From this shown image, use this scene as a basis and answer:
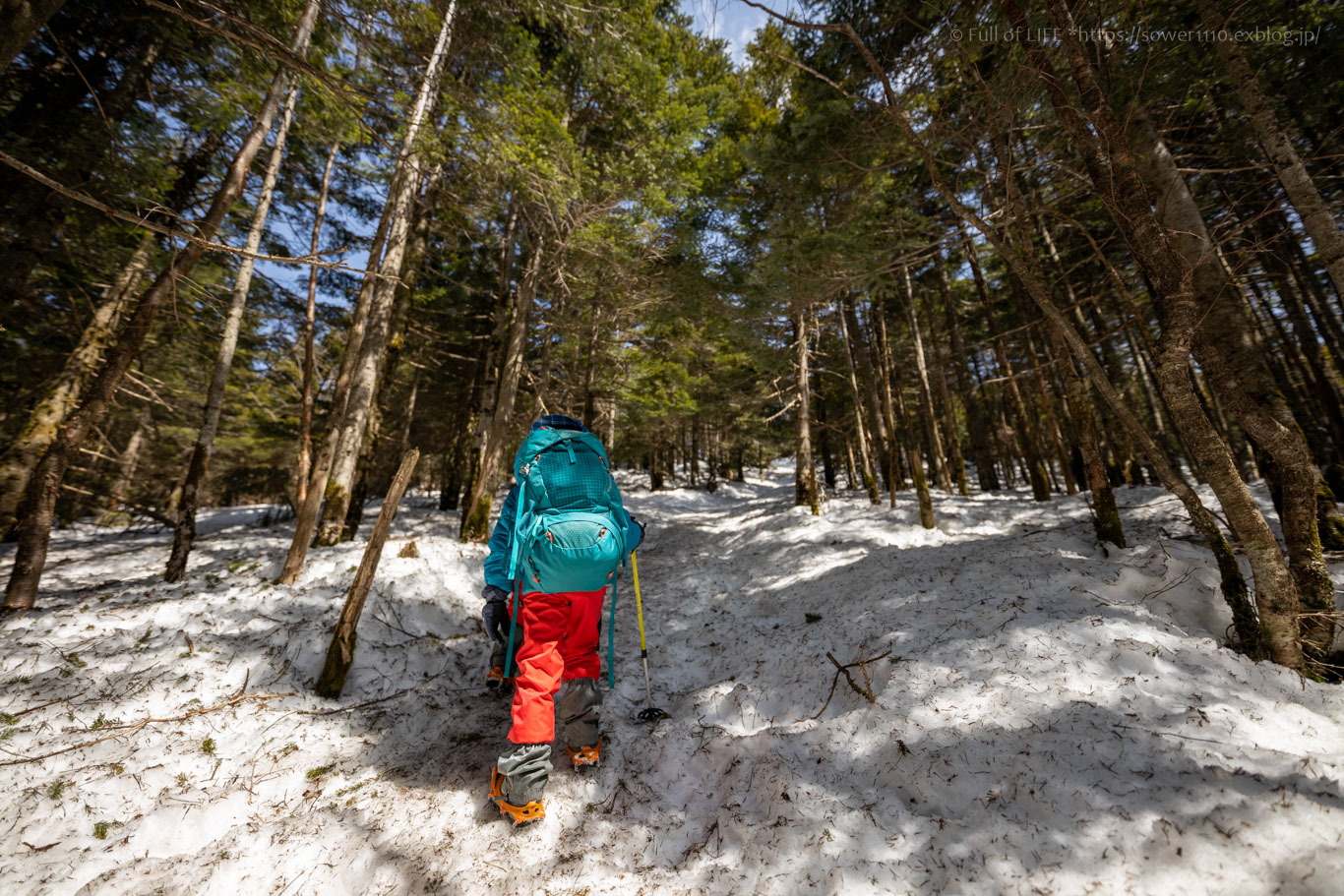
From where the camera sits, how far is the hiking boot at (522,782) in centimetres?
262

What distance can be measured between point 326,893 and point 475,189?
9.14 m

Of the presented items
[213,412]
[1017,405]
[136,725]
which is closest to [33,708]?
[136,725]

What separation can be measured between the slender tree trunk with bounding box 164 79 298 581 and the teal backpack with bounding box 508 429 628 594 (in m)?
4.29

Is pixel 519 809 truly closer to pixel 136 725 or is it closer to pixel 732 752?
pixel 732 752

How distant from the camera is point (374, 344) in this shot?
7105 millimetres

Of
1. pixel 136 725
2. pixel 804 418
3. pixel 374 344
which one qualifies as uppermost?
pixel 374 344

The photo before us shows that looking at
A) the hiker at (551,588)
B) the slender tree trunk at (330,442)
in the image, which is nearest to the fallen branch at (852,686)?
the hiker at (551,588)

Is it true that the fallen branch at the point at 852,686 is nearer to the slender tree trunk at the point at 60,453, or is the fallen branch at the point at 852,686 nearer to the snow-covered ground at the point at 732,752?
the snow-covered ground at the point at 732,752

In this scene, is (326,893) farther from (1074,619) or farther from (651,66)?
(651,66)

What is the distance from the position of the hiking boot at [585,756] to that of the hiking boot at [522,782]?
37 centimetres

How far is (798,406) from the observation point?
36.5 feet

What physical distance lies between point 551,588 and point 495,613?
84cm

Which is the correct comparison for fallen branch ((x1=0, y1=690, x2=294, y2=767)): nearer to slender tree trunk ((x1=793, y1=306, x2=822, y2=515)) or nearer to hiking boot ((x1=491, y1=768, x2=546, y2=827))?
hiking boot ((x1=491, y1=768, x2=546, y2=827))

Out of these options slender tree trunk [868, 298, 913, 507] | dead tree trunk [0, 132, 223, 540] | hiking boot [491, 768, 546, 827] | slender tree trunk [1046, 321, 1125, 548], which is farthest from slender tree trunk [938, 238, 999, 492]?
dead tree trunk [0, 132, 223, 540]
